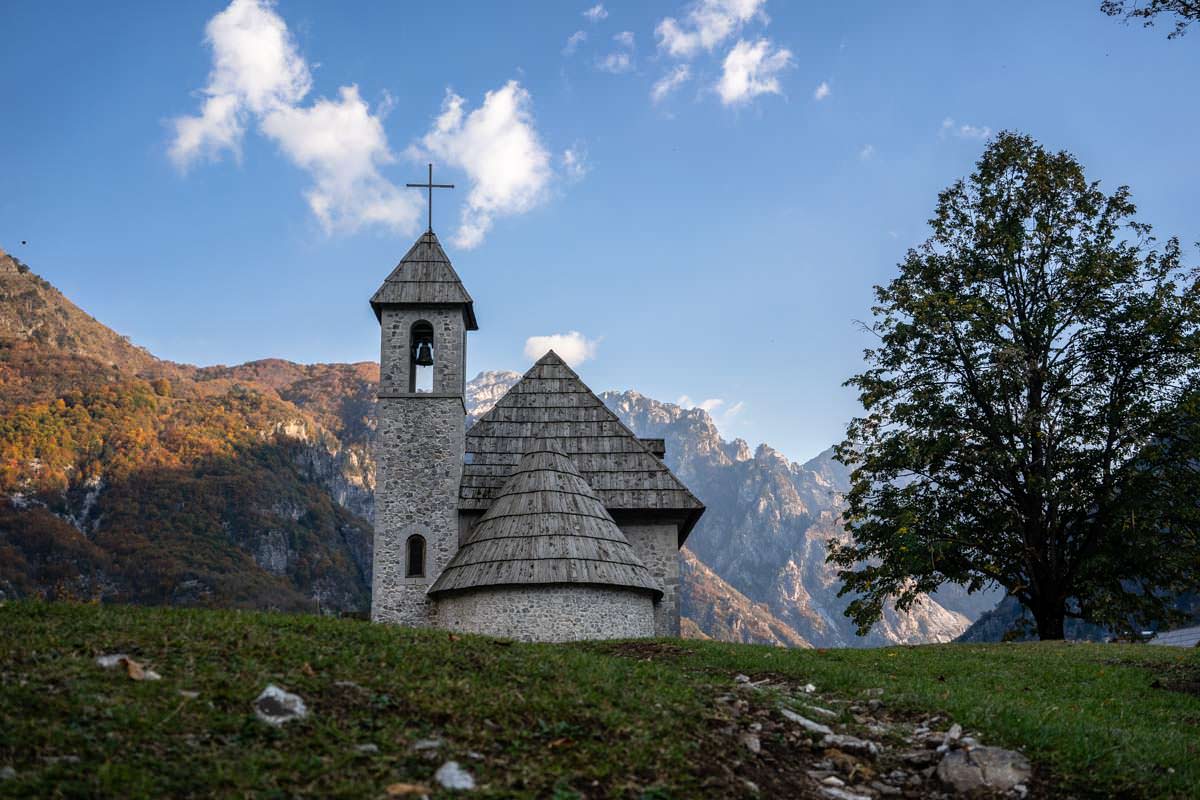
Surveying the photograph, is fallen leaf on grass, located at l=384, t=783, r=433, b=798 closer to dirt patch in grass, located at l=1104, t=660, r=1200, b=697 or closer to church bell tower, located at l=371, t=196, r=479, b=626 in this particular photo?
dirt patch in grass, located at l=1104, t=660, r=1200, b=697

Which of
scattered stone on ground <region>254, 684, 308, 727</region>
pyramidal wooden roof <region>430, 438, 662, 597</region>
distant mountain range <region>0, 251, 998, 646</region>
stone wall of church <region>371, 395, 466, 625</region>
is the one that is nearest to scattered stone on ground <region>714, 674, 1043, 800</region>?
scattered stone on ground <region>254, 684, 308, 727</region>

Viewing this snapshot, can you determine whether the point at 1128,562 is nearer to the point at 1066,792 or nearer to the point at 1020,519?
the point at 1020,519

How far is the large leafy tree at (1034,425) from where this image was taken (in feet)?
75.8

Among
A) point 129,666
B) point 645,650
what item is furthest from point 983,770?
point 129,666

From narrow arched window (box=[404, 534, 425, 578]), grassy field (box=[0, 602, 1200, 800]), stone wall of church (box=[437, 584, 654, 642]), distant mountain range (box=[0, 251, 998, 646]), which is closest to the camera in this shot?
grassy field (box=[0, 602, 1200, 800])

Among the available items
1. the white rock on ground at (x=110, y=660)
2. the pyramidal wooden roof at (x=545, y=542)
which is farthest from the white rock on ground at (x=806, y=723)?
the pyramidal wooden roof at (x=545, y=542)

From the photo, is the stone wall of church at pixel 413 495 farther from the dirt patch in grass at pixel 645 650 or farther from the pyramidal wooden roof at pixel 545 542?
the dirt patch in grass at pixel 645 650

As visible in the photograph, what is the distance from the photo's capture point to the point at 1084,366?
24.6m

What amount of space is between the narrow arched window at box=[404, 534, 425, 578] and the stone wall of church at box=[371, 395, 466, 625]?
17 centimetres

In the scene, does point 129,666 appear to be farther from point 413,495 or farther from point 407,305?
point 407,305

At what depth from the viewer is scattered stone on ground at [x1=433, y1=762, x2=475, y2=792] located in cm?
808

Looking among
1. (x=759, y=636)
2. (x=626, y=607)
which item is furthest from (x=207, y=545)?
(x=759, y=636)

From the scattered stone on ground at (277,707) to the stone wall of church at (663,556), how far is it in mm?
15930

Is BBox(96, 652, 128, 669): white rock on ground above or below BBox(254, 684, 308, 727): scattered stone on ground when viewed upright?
above
